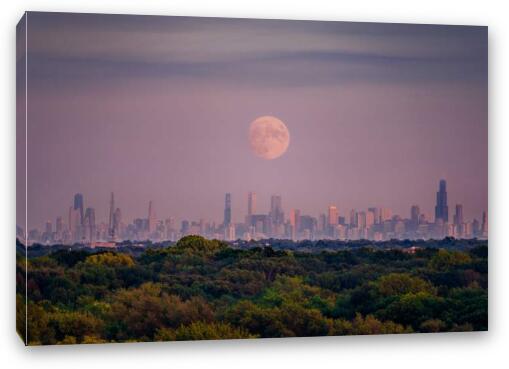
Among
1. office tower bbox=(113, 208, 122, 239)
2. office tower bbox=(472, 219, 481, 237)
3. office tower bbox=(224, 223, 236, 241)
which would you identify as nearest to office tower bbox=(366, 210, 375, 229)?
office tower bbox=(472, 219, 481, 237)

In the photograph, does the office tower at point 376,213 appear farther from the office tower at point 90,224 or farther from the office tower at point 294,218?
the office tower at point 90,224

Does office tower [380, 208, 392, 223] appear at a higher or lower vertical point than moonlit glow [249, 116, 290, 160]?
lower

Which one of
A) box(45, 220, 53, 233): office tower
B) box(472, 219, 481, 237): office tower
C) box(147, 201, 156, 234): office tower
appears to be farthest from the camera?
box(472, 219, 481, 237): office tower

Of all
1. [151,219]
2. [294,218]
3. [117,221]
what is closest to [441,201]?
[294,218]

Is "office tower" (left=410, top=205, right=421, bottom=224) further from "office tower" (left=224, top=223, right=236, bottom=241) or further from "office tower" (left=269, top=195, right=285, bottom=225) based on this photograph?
"office tower" (left=224, top=223, right=236, bottom=241)

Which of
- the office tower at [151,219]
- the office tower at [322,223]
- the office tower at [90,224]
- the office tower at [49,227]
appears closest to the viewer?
the office tower at [49,227]

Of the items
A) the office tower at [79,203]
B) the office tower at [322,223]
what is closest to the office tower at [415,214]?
the office tower at [322,223]

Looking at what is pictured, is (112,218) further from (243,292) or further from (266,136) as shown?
(266,136)
